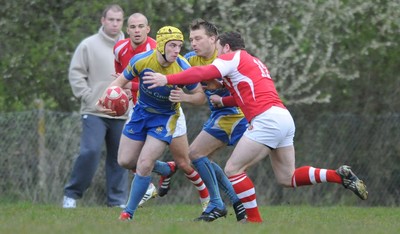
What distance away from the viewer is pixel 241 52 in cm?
922

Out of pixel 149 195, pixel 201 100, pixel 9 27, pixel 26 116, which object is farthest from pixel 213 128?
pixel 9 27

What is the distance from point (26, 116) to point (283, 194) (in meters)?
4.20

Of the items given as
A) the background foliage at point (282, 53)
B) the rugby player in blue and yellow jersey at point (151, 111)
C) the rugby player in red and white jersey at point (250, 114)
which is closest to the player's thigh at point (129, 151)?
the rugby player in blue and yellow jersey at point (151, 111)

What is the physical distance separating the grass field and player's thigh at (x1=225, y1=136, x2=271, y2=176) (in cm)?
50

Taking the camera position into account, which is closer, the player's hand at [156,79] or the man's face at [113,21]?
the player's hand at [156,79]

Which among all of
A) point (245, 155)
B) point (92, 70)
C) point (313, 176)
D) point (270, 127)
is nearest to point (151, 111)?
point (245, 155)

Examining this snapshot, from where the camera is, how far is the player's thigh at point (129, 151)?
32.4 feet

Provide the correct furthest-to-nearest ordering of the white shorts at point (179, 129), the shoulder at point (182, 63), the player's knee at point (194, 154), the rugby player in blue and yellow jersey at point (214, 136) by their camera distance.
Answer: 1. the player's knee at point (194, 154)
2. the rugby player in blue and yellow jersey at point (214, 136)
3. the white shorts at point (179, 129)
4. the shoulder at point (182, 63)

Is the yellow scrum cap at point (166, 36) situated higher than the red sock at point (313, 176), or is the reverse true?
the yellow scrum cap at point (166, 36)

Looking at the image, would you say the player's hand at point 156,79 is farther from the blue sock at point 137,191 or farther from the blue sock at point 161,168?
the blue sock at point 161,168

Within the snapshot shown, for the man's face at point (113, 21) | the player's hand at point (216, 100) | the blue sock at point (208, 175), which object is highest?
the man's face at point (113, 21)

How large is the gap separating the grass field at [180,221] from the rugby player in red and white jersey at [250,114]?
0.43m

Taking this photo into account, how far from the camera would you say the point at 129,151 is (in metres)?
9.92

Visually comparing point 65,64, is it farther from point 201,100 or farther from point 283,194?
point 201,100
